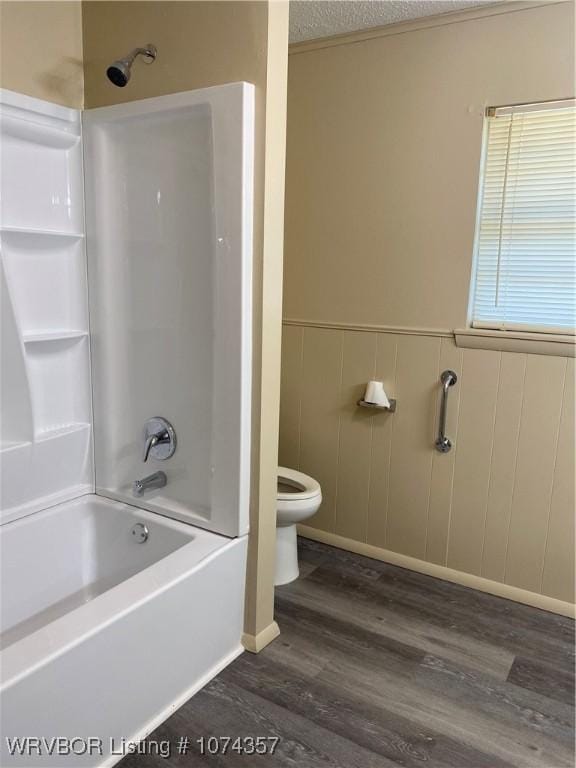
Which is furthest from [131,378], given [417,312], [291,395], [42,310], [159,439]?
[417,312]

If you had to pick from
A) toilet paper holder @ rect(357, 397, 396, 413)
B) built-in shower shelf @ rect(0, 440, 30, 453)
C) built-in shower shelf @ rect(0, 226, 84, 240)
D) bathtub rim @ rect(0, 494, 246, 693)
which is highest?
built-in shower shelf @ rect(0, 226, 84, 240)

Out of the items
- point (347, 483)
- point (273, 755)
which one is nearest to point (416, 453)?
point (347, 483)

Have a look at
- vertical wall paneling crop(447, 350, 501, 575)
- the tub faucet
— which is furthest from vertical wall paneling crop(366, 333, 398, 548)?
the tub faucet

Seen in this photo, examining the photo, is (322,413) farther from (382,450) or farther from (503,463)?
(503,463)

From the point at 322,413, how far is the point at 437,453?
61 cm

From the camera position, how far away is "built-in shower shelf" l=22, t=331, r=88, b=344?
79.6 inches

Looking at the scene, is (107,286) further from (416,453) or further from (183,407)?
(416,453)

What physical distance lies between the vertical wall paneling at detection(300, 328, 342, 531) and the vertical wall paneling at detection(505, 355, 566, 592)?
0.87m

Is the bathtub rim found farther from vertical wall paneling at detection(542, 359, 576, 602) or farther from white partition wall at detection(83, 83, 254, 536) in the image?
vertical wall paneling at detection(542, 359, 576, 602)

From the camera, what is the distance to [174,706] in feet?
6.02

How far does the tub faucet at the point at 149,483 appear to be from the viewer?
2139 millimetres

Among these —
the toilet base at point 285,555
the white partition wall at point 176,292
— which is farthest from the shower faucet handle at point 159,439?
the toilet base at point 285,555

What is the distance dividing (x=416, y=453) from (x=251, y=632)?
1.08 metres

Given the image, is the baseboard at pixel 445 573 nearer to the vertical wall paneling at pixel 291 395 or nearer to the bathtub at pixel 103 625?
the vertical wall paneling at pixel 291 395
